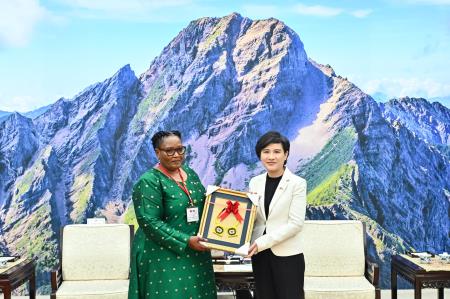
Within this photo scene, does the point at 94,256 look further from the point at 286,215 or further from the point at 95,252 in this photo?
the point at 286,215

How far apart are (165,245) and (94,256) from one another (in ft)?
6.24

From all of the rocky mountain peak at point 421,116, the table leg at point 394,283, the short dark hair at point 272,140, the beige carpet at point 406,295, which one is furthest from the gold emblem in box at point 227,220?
the rocky mountain peak at point 421,116

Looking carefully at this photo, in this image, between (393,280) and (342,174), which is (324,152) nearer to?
(342,174)

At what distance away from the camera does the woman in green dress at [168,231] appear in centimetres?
311

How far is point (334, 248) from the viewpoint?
4.79m

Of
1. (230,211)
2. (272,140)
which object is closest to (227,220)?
(230,211)

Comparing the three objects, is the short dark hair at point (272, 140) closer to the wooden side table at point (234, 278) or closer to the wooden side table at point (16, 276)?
the wooden side table at point (234, 278)

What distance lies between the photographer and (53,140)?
6785 mm

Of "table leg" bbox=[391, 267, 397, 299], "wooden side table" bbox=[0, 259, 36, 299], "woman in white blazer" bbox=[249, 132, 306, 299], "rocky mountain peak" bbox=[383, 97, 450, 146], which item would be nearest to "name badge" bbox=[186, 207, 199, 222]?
"woman in white blazer" bbox=[249, 132, 306, 299]

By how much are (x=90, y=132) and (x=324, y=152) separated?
228 centimetres

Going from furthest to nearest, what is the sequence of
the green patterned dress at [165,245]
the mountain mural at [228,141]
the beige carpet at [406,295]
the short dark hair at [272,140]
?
the mountain mural at [228,141] < the beige carpet at [406,295] < the short dark hair at [272,140] < the green patterned dress at [165,245]

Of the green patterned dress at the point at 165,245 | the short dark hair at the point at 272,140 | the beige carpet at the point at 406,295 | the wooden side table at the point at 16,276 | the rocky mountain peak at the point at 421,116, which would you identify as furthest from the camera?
the rocky mountain peak at the point at 421,116

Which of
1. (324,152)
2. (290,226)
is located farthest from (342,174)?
(290,226)

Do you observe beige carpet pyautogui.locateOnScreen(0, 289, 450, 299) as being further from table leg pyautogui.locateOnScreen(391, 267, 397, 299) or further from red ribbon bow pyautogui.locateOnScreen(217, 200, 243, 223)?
red ribbon bow pyautogui.locateOnScreen(217, 200, 243, 223)
